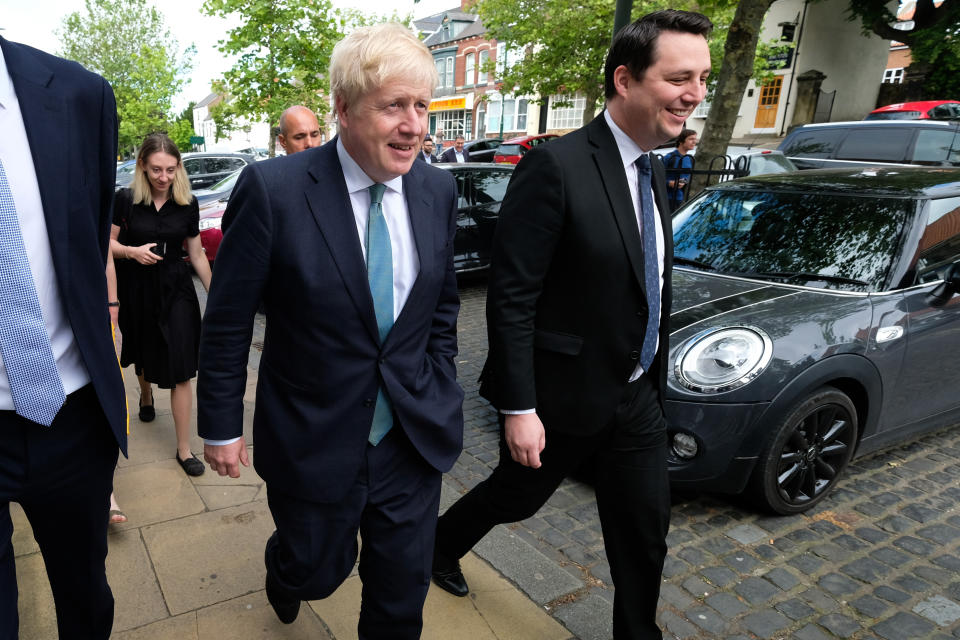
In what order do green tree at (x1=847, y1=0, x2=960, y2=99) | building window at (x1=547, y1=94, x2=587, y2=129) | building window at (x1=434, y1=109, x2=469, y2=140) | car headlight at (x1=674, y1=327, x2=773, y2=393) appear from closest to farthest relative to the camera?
car headlight at (x1=674, y1=327, x2=773, y2=393)
green tree at (x1=847, y1=0, x2=960, y2=99)
building window at (x1=547, y1=94, x2=587, y2=129)
building window at (x1=434, y1=109, x2=469, y2=140)

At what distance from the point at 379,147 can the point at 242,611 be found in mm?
1854

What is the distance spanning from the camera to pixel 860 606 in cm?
274

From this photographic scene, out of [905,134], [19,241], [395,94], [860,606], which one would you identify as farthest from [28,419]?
[905,134]

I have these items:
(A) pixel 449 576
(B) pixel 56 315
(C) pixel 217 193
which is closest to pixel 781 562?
(A) pixel 449 576

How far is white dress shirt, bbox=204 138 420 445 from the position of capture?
1.82m

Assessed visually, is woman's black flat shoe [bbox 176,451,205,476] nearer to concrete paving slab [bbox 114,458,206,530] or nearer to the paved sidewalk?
concrete paving slab [bbox 114,458,206,530]

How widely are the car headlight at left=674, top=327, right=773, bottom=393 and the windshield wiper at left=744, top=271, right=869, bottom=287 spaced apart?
0.69 meters

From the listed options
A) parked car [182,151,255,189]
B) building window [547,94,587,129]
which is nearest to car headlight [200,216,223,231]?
parked car [182,151,255,189]

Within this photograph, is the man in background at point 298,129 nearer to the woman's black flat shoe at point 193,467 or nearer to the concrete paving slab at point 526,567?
the woman's black flat shoe at point 193,467

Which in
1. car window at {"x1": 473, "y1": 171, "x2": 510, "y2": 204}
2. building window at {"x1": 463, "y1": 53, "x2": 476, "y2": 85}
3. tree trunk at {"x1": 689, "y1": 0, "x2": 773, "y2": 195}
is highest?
building window at {"x1": 463, "y1": 53, "x2": 476, "y2": 85}

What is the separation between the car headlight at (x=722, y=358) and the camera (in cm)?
312

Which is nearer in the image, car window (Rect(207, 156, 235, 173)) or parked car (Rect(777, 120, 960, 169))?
parked car (Rect(777, 120, 960, 169))

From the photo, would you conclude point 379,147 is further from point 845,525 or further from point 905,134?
point 905,134

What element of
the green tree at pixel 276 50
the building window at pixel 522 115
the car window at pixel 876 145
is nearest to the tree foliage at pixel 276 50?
the green tree at pixel 276 50
